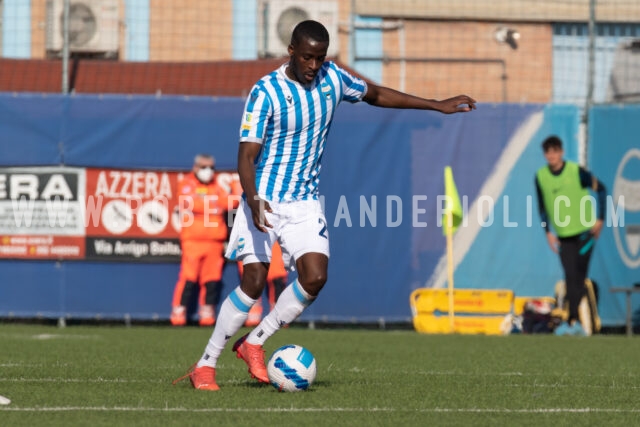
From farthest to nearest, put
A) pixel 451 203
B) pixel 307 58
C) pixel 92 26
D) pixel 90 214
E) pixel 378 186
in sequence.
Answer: pixel 92 26 → pixel 378 186 → pixel 90 214 → pixel 451 203 → pixel 307 58

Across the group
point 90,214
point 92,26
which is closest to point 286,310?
point 90,214

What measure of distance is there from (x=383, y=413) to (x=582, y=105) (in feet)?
33.2

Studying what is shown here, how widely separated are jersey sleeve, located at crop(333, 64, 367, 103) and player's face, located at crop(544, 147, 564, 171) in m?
7.08

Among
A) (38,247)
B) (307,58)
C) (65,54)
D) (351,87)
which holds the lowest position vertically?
(38,247)

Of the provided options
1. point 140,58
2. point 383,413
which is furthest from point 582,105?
point 383,413

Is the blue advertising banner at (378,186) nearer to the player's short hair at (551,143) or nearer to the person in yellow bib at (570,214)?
the person in yellow bib at (570,214)

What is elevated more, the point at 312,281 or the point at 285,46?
the point at 285,46

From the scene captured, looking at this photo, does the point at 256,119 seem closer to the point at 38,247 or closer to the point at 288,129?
the point at 288,129

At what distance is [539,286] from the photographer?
1608 cm

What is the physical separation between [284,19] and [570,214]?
219 inches

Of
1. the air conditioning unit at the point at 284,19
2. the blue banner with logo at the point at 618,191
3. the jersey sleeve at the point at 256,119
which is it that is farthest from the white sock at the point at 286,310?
the air conditioning unit at the point at 284,19

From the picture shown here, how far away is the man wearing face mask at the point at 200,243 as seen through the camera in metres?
15.8

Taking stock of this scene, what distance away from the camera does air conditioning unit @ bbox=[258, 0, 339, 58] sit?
1792cm

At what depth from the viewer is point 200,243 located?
52.3 ft
